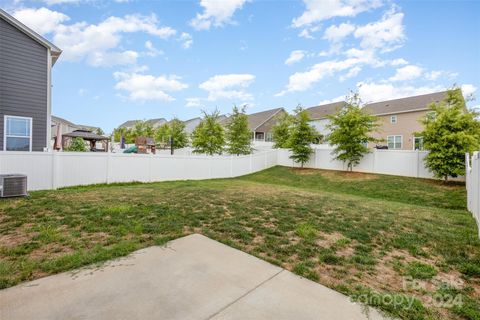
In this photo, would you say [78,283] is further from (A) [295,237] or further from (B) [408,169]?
(B) [408,169]

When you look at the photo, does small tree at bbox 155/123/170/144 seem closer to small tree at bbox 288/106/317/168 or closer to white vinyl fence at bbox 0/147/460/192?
white vinyl fence at bbox 0/147/460/192

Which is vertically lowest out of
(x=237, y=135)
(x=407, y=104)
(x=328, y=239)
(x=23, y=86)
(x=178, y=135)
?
(x=328, y=239)

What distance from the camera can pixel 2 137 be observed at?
9086mm

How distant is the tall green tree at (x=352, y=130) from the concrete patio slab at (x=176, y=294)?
13.7 meters

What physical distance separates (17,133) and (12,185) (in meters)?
4.75

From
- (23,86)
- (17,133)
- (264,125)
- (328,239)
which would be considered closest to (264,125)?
(264,125)

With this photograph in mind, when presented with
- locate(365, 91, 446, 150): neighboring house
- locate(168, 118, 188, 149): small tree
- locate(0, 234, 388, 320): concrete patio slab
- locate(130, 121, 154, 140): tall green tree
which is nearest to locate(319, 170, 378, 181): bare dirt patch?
locate(365, 91, 446, 150): neighboring house

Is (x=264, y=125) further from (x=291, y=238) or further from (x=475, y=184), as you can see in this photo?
(x=291, y=238)

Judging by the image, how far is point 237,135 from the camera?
19609mm

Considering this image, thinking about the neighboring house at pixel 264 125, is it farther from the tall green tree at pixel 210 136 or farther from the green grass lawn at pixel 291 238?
the green grass lawn at pixel 291 238

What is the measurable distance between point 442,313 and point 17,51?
14067 millimetres

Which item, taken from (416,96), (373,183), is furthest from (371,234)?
(416,96)

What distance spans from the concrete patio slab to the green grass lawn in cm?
26

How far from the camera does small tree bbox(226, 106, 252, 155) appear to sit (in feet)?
64.2
